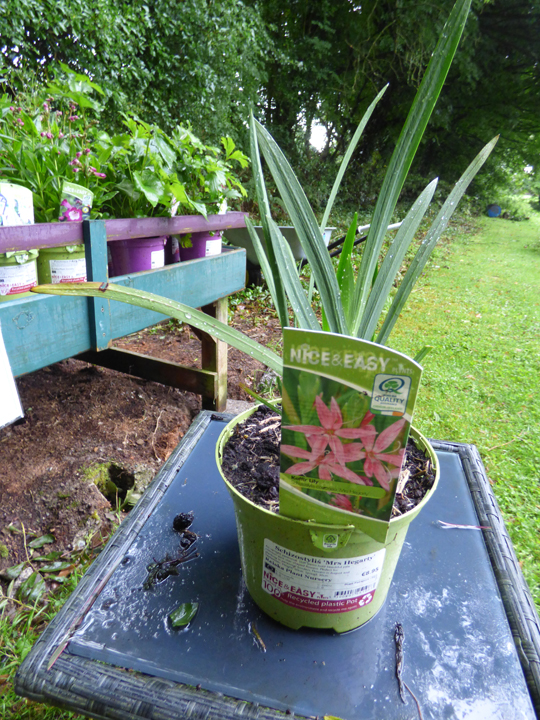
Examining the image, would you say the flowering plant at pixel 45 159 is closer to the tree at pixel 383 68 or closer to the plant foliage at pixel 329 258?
the plant foliage at pixel 329 258

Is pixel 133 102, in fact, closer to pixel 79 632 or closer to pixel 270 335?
pixel 270 335

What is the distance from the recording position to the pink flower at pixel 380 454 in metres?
0.35

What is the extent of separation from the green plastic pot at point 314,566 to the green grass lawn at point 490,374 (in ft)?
3.10

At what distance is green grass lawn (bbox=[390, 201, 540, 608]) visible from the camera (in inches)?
60.1

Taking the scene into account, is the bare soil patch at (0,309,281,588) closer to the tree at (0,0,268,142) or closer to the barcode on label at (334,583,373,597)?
the barcode on label at (334,583,373,597)

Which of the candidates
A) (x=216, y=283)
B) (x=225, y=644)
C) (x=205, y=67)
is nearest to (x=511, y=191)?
(x=205, y=67)

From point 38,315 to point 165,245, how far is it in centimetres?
61

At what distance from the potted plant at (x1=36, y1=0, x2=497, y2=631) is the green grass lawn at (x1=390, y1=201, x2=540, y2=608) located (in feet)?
3.32

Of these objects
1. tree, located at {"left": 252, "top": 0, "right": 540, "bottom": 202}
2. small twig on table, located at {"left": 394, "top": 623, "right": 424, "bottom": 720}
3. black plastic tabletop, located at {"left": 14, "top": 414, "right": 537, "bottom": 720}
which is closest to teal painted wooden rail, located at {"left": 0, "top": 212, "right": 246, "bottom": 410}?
black plastic tabletop, located at {"left": 14, "top": 414, "right": 537, "bottom": 720}

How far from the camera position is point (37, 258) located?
965 mm

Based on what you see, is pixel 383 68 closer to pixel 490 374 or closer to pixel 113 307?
pixel 490 374

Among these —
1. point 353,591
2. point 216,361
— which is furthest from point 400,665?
point 216,361

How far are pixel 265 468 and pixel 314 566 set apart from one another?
0.45ft

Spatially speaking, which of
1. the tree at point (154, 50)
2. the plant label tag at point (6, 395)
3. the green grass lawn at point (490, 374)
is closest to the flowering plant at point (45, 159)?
the plant label tag at point (6, 395)
